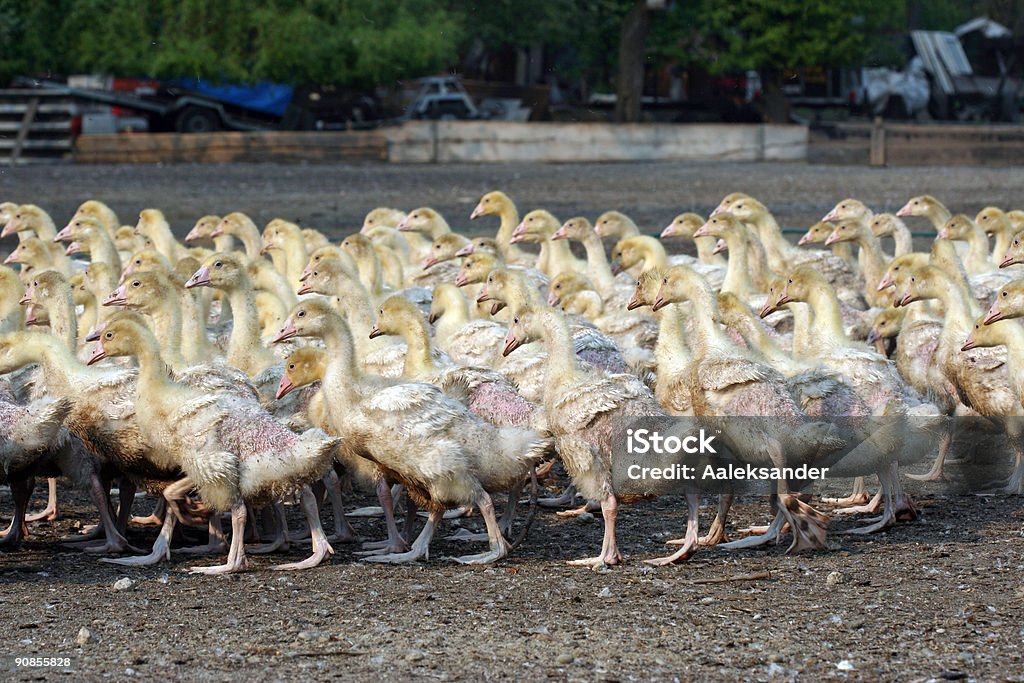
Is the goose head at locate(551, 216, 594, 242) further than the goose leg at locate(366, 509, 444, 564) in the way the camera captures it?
Yes

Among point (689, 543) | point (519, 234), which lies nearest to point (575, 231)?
point (519, 234)

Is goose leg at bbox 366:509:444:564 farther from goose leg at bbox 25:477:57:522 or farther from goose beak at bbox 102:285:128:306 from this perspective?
goose beak at bbox 102:285:128:306

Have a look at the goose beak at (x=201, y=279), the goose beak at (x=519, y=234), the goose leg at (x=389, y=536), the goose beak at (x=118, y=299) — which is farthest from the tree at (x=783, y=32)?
the goose leg at (x=389, y=536)

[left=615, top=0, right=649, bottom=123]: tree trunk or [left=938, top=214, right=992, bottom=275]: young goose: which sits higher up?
[left=615, top=0, right=649, bottom=123]: tree trunk

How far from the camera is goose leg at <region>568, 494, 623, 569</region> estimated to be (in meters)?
7.17

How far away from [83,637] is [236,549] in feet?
3.75

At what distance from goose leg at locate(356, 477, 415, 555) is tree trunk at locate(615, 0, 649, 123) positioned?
32.1 meters

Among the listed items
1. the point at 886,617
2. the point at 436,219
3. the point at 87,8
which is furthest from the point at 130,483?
the point at 87,8

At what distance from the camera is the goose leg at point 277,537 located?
7488 millimetres

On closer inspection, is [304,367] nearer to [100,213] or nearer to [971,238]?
[100,213]

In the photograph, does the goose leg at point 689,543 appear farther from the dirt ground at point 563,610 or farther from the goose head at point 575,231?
the goose head at point 575,231

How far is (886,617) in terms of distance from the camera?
630 centimetres

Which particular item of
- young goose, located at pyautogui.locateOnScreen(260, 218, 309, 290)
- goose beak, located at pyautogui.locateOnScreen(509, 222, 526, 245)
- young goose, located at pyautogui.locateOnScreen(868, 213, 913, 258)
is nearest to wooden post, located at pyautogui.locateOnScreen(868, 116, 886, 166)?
young goose, located at pyautogui.locateOnScreen(868, 213, 913, 258)

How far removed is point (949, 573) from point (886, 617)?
78cm
